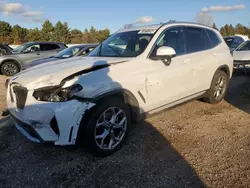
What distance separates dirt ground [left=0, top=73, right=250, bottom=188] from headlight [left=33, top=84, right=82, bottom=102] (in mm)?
687

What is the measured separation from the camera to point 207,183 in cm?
295

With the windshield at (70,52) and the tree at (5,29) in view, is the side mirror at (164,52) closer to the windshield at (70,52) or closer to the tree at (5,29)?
the windshield at (70,52)

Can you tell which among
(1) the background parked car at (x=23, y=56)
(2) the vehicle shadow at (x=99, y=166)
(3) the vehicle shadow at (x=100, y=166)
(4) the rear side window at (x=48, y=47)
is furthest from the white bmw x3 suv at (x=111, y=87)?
(4) the rear side window at (x=48, y=47)

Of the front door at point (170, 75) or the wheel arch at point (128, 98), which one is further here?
the front door at point (170, 75)

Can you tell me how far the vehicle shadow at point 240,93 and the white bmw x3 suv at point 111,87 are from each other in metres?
1.26

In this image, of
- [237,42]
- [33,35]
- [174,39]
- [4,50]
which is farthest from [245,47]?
[33,35]

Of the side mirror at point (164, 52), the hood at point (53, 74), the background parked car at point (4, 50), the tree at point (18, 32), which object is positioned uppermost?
the tree at point (18, 32)

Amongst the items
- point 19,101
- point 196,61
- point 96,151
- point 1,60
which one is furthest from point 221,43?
point 1,60

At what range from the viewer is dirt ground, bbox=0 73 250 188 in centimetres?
308

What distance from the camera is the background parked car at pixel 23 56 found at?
1282 cm

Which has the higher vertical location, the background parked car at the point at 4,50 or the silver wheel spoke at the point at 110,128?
the background parked car at the point at 4,50

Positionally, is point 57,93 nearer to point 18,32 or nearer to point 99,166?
point 99,166

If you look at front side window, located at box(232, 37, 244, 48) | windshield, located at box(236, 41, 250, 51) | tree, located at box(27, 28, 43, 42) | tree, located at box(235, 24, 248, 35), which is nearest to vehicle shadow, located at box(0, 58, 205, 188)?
windshield, located at box(236, 41, 250, 51)

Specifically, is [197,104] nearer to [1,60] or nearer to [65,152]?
[65,152]
